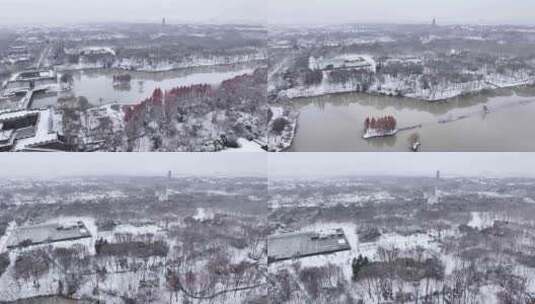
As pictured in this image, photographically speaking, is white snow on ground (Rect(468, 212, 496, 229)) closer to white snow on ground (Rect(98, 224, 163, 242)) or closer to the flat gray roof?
the flat gray roof

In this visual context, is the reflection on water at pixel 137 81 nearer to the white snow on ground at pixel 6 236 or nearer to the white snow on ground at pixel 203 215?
the white snow on ground at pixel 203 215

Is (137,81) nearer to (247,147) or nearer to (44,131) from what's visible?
(44,131)

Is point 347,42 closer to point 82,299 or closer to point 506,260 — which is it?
point 506,260

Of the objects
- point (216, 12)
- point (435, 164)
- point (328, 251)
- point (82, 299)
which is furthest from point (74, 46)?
point (435, 164)

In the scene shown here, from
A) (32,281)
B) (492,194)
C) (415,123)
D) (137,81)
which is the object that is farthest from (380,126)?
(32,281)

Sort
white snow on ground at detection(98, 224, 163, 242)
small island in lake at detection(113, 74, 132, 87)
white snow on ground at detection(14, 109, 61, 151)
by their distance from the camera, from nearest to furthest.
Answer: white snow on ground at detection(14, 109, 61, 151) → small island in lake at detection(113, 74, 132, 87) → white snow on ground at detection(98, 224, 163, 242)

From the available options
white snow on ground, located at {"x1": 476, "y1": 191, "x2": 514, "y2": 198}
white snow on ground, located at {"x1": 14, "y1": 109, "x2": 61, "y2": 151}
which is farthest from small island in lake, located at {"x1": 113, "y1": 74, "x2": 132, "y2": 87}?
white snow on ground, located at {"x1": 476, "y1": 191, "x2": 514, "y2": 198}

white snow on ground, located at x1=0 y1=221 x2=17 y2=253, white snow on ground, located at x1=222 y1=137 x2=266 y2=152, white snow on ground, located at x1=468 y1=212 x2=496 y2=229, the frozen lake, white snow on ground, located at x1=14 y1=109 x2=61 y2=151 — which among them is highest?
the frozen lake

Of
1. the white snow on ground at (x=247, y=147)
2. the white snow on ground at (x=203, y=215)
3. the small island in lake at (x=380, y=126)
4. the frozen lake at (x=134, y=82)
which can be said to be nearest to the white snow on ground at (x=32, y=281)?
the white snow on ground at (x=203, y=215)
